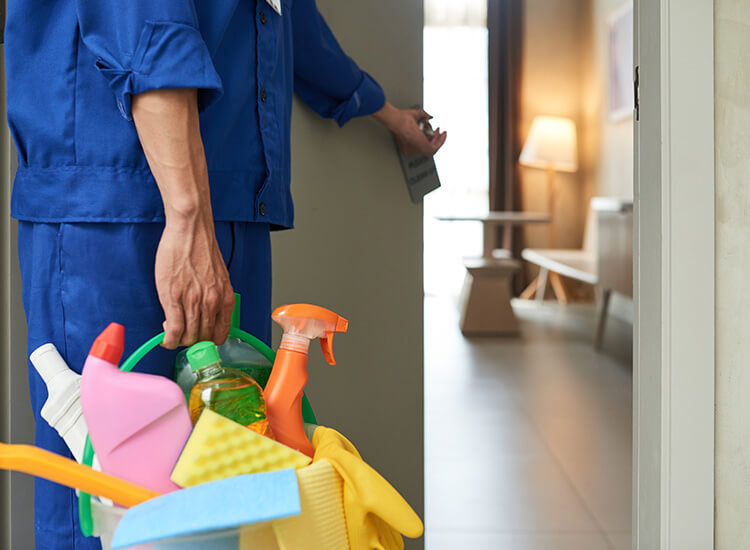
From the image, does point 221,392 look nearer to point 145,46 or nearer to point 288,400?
point 288,400

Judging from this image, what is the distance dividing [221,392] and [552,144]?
6450 mm

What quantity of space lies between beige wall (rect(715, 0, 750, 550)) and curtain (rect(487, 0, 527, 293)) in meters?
6.07

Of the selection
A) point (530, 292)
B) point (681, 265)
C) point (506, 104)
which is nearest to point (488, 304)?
point (530, 292)

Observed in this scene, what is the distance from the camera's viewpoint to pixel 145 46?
663 mm

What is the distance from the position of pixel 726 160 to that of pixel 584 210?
20.5 ft

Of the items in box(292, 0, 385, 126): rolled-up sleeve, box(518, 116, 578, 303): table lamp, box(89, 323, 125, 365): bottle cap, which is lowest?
box(89, 323, 125, 365): bottle cap

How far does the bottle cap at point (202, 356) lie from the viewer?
0.59 metres

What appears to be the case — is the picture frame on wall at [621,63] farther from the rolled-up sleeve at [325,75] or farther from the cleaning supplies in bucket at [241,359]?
the cleaning supplies in bucket at [241,359]

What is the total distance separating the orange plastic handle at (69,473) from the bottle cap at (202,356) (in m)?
0.11

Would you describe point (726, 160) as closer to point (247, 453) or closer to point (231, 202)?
point (231, 202)

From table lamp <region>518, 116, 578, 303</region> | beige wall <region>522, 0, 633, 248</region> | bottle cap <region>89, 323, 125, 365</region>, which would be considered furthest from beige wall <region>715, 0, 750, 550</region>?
beige wall <region>522, 0, 633, 248</region>

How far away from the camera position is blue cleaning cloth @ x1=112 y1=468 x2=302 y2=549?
17.9 inches

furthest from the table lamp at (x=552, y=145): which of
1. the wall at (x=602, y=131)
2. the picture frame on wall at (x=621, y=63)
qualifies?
the picture frame on wall at (x=621, y=63)

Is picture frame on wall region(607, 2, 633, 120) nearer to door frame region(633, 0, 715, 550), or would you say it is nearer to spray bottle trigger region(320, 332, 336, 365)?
door frame region(633, 0, 715, 550)
